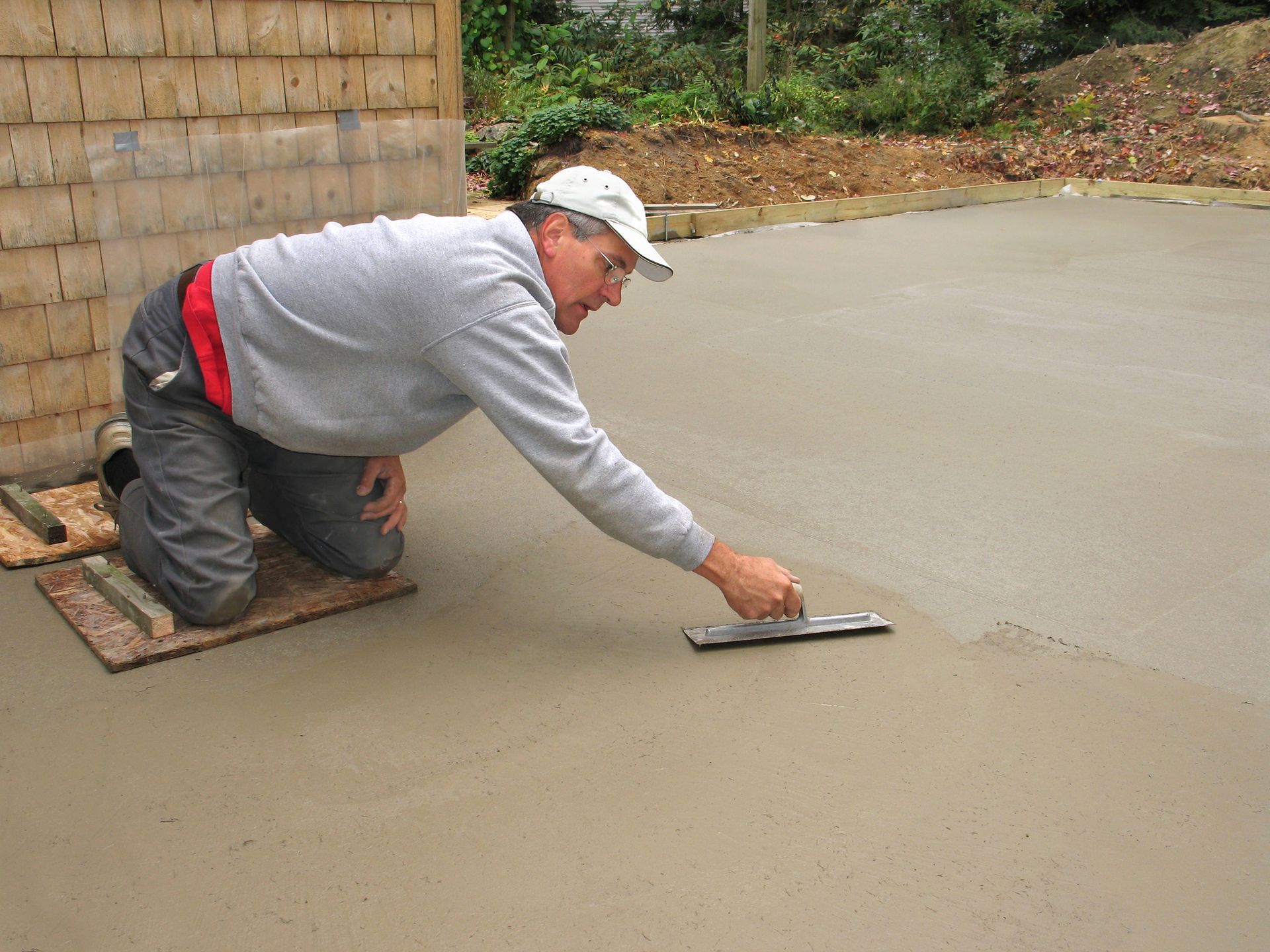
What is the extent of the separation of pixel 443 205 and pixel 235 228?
2.81 feet

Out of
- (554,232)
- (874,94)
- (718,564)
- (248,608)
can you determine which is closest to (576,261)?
(554,232)

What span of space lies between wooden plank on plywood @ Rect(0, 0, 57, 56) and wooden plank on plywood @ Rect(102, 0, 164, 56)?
0.55 ft

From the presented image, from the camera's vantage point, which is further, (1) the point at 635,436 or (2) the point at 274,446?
(1) the point at 635,436

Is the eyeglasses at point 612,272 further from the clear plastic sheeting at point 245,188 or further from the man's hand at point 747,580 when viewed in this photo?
the clear plastic sheeting at point 245,188

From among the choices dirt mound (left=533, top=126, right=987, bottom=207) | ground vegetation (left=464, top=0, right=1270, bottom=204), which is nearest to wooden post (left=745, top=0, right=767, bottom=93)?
ground vegetation (left=464, top=0, right=1270, bottom=204)

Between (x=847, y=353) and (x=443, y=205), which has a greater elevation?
(x=443, y=205)

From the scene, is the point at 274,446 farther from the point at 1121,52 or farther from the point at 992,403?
the point at 1121,52

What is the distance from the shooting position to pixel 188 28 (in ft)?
10.9

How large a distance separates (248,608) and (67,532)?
702mm

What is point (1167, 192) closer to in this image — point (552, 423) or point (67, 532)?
point (552, 423)

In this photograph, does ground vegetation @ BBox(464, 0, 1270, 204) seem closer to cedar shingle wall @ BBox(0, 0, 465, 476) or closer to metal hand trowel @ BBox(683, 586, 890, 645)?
cedar shingle wall @ BBox(0, 0, 465, 476)

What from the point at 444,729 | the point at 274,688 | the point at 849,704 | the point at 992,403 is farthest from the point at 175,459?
the point at 992,403

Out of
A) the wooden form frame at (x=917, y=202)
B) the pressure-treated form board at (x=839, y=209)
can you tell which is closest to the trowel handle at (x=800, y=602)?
the pressure-treated form board at (x=839, y=209)

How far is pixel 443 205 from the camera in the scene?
4219 millimetres
